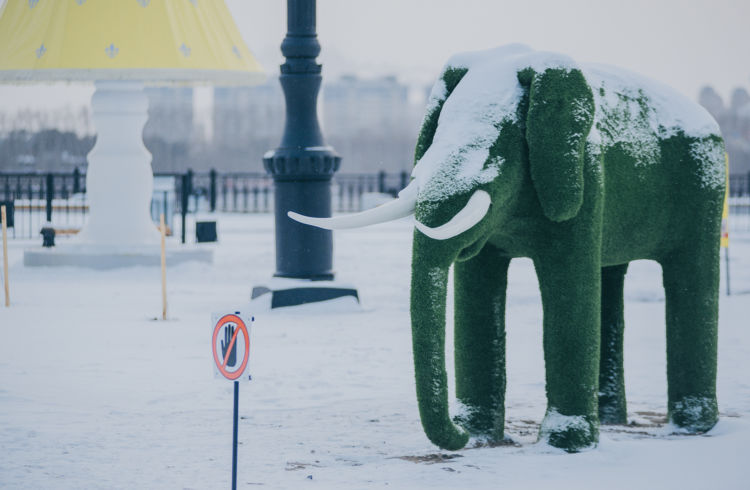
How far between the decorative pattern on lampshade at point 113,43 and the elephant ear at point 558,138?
11.3m

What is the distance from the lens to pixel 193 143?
83938mm

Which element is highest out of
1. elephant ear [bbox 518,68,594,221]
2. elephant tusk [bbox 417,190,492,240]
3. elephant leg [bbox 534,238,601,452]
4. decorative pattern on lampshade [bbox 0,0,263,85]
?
decorative pattern on lampshade [bbox 0,0,263,85]

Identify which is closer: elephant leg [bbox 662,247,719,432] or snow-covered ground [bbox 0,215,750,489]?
snow-covered ground [bbox 0,215,750,489]

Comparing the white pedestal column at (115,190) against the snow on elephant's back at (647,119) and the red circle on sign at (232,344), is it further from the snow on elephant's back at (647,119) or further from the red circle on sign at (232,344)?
the red circle on sign at (232,344)

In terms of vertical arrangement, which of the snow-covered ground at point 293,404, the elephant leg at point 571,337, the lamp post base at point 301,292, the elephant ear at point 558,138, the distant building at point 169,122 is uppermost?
the distant building at point 169,122

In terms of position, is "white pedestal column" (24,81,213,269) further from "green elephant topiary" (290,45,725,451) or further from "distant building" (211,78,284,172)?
"distant building" (211,78,284,172)

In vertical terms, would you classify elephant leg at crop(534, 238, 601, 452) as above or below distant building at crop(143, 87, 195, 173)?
below

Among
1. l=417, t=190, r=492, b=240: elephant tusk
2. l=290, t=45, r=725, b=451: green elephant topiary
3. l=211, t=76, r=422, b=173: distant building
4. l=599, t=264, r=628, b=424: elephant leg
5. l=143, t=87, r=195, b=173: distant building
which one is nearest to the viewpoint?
l=417, t=190, r=492, b=240: elephant tusk

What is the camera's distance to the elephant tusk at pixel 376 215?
20.6 ft

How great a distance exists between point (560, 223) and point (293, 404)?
2.65 meters

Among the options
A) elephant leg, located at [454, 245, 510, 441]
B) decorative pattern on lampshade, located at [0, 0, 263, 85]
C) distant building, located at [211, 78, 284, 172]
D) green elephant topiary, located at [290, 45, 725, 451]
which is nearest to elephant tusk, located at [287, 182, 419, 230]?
green elephant topiary, located at [290, 45, 725, 451]

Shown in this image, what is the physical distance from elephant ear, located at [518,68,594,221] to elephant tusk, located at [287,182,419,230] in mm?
653

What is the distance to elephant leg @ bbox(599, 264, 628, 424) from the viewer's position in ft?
25.5

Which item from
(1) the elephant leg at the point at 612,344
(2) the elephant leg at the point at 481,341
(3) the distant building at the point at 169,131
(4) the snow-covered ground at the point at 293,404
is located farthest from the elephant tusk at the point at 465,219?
(3) the distant building at the point at 169,131
